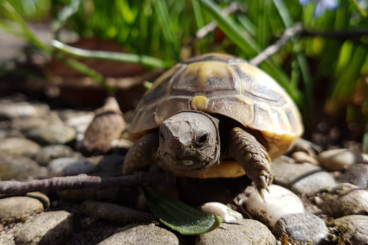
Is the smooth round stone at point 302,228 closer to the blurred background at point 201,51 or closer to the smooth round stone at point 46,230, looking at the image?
the smooth round stone at point 46,230

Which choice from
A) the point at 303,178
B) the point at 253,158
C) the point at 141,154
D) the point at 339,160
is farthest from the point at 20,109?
the point at 339,160

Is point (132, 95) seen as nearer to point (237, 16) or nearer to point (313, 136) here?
point (237, 16)

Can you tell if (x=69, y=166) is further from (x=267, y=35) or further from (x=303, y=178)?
(x=267, y=35)

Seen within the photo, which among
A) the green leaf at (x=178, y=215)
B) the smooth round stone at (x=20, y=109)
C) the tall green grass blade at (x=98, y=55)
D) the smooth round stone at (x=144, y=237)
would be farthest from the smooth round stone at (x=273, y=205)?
the smooth round stone at (x=20, y=109)

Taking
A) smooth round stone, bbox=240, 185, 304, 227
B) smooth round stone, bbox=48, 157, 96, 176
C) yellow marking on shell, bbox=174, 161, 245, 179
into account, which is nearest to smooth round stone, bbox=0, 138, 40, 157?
smooth round stone, bbox=48, 157, 96, 176

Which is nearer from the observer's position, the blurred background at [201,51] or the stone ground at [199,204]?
the stone ground at [199,204]

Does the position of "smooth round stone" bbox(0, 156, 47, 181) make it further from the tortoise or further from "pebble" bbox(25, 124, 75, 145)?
the tortoise
